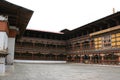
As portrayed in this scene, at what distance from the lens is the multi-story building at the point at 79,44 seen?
29.4m

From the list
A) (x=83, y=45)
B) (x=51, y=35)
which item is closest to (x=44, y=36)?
(x=51, y=35)

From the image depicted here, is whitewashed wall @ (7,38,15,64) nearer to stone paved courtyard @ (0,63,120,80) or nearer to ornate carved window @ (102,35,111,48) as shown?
stone paved courtyard @ (0,63,120,80)

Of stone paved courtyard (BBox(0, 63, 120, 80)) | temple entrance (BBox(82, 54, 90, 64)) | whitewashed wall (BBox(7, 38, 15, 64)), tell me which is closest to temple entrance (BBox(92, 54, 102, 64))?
temple entrance (BBox(82, 54, 90, 64))

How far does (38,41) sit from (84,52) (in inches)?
515

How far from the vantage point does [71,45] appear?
4566cm

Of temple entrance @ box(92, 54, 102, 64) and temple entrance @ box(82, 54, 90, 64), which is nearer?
temple entrance @ box(92, 54, 102, 64)

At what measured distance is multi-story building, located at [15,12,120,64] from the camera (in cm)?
2938

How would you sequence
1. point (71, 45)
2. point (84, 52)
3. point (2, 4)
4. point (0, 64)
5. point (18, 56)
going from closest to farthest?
point (0, 64) → point (2, 4) → point (84, 52) → point (18, 56) → point (71, 45)

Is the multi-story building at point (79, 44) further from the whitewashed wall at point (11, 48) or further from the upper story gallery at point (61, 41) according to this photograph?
the whitewashed wall at point (11, 48)

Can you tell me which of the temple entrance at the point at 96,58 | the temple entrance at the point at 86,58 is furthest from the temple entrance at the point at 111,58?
the temple entrance at the point at 86,58

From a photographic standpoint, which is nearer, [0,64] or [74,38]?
[0,64]

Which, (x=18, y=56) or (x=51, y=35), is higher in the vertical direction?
(x=51, y=35)

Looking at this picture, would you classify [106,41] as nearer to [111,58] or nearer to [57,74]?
[111,58]

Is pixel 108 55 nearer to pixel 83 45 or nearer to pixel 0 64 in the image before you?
pixel 83 45
